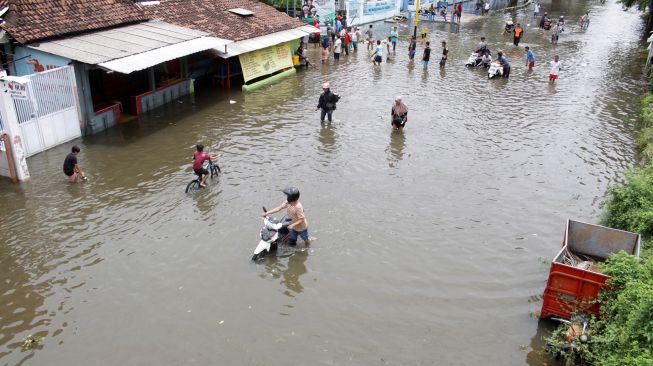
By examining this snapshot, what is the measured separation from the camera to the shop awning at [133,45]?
1573 centimetres

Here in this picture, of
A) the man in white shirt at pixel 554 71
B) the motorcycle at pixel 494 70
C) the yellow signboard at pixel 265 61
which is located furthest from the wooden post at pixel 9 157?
the man in white shirt at pixel 554 71

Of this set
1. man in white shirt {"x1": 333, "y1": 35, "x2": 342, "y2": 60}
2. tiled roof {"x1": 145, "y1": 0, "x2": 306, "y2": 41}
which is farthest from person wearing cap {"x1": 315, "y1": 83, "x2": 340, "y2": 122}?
man in white shirt {"x1": 333, "y1": 35, "x2": 342, "y2": 60}

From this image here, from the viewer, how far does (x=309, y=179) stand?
46.4 feet

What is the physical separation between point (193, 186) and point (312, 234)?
12.5 ft

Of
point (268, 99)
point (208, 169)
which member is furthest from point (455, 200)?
point (268, 99)

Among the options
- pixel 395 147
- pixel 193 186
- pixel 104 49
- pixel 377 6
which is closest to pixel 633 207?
pixel 395 147

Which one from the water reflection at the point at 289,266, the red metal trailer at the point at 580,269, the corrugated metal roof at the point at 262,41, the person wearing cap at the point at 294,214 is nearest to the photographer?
the red metal trailer at the point at 580,269

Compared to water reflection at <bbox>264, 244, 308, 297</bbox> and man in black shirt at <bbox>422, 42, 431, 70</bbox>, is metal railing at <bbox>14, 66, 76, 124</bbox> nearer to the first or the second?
water reflection at <bbox>264, 244, 308, 297</bbox>

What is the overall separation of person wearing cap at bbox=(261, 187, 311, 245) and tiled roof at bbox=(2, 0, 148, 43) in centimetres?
1041

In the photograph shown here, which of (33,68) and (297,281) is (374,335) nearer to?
(297,281)

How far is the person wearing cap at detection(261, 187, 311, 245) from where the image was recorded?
33.7 ft

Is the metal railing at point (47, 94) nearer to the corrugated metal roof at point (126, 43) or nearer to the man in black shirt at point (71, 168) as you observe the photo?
the corrugated metal roof at point (126, 43)

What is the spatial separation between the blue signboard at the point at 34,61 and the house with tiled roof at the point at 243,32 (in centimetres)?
650

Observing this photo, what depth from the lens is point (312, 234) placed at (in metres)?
11.4
